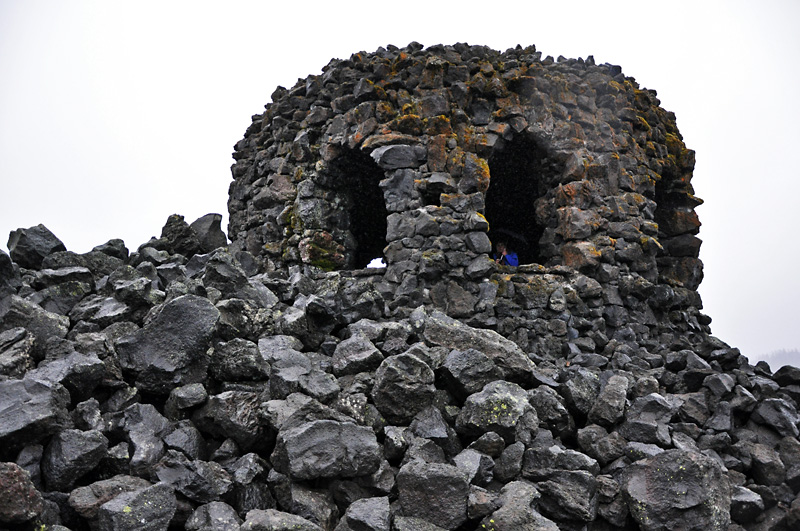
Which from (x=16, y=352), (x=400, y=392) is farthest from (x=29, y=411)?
(x=400, y=392)

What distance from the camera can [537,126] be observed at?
8.86m

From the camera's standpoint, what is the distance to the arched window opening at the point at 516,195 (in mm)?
9578

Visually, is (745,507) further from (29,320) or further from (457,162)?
(457,162)

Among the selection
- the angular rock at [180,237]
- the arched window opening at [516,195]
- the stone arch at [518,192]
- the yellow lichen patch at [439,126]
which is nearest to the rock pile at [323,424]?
the angular rock at [180,237]

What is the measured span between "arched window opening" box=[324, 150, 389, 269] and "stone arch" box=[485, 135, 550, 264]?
223 cm

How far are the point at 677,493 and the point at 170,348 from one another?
3.44 metres

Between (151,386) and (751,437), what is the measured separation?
16.2ft

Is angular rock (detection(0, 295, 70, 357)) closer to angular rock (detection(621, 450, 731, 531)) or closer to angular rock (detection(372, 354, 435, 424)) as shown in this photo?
angular rock (detection(372, 354, 435, 424))

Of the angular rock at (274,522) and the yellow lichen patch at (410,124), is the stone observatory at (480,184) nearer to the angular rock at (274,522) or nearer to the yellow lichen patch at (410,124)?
the yellow lichen patch at (410,124)

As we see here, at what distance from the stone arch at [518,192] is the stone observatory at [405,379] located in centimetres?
47

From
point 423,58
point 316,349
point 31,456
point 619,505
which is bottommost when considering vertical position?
point 31,456

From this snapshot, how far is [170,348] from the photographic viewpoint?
3.73 meters

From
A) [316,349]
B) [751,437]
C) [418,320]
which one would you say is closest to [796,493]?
[751,437]

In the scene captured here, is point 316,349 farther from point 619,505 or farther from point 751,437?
point 751,437
